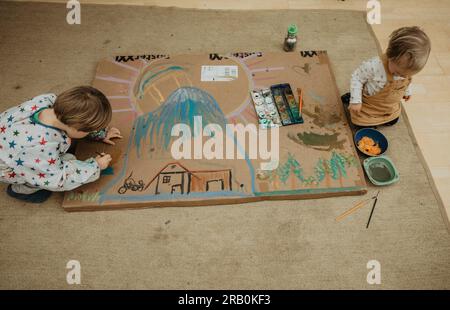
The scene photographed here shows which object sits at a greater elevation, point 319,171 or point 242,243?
point 319,171

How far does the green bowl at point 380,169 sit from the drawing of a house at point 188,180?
0.54 metres

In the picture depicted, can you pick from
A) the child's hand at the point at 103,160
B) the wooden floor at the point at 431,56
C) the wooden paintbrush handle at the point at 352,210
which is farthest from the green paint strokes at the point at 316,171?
the child's hand at the point at 103,160

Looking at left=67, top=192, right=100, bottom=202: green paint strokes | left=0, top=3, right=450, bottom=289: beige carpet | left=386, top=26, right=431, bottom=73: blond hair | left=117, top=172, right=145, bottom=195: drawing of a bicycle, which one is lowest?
left=0, top=3, right=450, bottom=289: beige carpet

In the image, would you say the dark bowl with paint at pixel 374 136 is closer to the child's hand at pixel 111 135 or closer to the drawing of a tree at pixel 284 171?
the drawing of a tree at pixel 284 171

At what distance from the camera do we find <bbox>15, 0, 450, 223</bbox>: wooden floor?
1.38 metres

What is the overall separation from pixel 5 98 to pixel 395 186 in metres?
1.72

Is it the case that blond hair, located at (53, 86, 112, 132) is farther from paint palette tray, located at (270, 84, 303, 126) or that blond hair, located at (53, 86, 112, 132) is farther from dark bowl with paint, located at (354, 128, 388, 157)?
dark bowl with paint, located at (354, 128, 388, 157)

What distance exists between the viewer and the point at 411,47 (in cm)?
105

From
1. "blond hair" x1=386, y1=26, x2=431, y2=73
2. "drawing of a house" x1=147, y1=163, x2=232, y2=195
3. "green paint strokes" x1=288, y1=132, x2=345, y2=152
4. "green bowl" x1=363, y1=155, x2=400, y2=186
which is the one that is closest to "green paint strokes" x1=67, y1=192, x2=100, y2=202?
"drawing of a house" x1=147, y1=163, x2=232, y2=195

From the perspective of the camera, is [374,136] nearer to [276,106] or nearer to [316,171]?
[316,171]

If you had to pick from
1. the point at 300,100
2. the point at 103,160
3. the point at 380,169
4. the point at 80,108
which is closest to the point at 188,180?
the point at 103,160

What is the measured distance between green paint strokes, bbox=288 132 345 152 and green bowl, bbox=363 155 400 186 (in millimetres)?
124

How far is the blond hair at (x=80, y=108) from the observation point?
1003 millimetres

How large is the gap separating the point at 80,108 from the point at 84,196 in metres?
0.36
